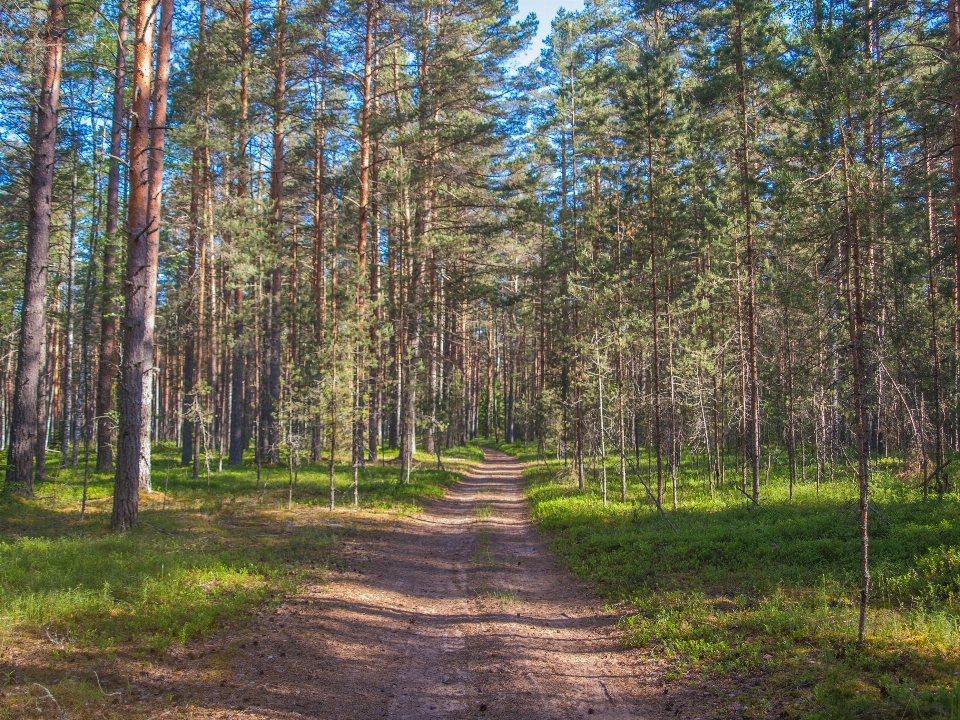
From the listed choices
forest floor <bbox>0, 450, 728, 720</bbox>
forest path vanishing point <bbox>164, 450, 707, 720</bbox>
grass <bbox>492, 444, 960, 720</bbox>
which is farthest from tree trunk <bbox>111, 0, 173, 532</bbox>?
grass <bbox>492, 444, 960, 720</bbox>

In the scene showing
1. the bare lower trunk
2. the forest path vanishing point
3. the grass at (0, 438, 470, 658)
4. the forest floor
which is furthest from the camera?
the bare lower trunk

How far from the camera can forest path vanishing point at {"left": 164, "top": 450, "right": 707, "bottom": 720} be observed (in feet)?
16.3

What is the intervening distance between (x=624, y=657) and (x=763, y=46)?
523 inches

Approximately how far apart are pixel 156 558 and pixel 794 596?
8308 millimetres

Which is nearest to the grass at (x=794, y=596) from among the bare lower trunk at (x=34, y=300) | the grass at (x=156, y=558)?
the grass at (x=156, y=558)

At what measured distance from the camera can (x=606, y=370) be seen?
15273mm

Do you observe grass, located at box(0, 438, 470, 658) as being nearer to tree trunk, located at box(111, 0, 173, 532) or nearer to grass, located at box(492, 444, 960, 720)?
tree trunk, located at box(111, 0, 173, 532)

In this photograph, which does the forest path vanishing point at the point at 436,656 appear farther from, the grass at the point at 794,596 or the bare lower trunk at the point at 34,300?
the bare lower trunk at the point at 34,300

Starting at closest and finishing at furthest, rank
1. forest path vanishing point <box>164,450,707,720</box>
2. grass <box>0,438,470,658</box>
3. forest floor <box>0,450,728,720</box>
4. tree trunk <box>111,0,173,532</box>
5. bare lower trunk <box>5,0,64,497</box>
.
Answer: forest floor <box>0,450,728,720</box> → forest path vanishing point <box>164,450,707,720</box> → grass <box>0,438,470,658</box> → tree trunk <box>111,0,173,532</box> → bare lower trunk <box>5,0,64,497</box>

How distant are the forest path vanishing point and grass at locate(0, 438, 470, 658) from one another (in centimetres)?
77

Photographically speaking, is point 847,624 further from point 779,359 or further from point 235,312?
point 235,312

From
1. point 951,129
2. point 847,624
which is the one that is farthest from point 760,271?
point 847,624

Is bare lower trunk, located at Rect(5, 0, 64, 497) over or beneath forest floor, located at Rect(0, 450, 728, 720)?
over

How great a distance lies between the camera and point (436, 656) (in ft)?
20.4
